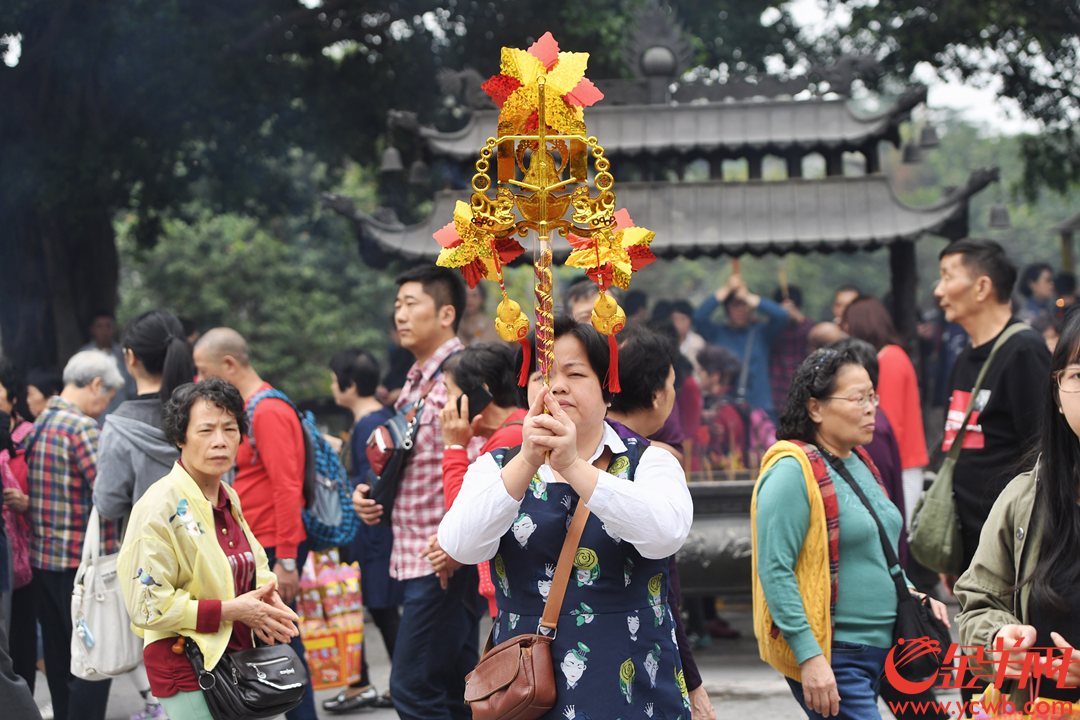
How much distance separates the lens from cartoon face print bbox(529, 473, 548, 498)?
7.75 feet

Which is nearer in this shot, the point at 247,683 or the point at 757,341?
the point at 247,683

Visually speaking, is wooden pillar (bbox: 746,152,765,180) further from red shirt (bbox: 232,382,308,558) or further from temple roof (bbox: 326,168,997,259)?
red shirt (bbox: 232,382,308,558)

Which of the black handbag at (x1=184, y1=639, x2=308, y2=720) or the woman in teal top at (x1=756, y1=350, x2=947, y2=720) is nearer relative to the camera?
the woman in teal top at (x1=756, y1=350, x2=947, y2=720)

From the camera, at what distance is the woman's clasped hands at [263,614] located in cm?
320

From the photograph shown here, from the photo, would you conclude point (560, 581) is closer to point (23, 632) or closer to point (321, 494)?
point (321, 494)

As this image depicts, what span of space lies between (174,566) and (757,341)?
202 inches

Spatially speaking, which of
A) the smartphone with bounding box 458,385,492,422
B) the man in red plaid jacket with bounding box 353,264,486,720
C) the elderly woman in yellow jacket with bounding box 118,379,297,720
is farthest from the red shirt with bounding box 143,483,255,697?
the smartphone with bounding box 458,385,492,422

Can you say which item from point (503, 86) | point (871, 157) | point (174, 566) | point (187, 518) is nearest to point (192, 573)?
point (174, 566)

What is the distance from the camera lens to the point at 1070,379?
2.08 m

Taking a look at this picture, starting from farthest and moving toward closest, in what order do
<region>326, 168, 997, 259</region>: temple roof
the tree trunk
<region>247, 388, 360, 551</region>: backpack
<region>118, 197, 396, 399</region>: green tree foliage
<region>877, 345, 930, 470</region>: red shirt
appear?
<region>118, 197, 396, 399</region>: green tree foliage, the tree trunk, <region>326, 168, 997, 259</region>: temple roof, <region>877, 345, 930, 470</region>: red shirt, <region>247, 388, 360, 551</region>: backpack

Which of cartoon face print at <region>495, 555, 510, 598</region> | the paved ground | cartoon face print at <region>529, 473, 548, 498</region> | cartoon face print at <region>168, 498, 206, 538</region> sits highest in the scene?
cartoon face print at <region>529, 473, 548, 498</region>

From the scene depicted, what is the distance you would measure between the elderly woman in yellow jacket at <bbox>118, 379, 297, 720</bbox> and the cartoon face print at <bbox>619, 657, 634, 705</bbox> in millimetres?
1429

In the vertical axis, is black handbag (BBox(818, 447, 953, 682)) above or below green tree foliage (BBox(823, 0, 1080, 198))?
below

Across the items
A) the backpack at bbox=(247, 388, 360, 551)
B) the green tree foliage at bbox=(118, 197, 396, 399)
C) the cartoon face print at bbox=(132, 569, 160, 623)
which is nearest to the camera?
the cartoon face print at bbox=(132, 569, 160, 623)
